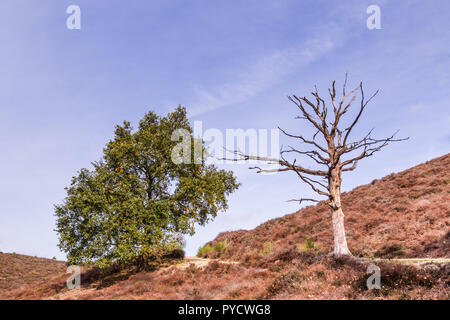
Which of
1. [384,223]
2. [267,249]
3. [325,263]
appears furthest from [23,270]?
[384,223]

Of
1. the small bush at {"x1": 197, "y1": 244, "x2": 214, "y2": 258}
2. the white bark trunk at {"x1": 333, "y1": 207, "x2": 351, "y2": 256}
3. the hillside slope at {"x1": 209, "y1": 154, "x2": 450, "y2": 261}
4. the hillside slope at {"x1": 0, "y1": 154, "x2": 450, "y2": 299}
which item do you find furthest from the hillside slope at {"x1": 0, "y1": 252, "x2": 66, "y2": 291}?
the white bark trunk at {"x1": 333, "y1": 207, "x2": 351, "y2": 256}

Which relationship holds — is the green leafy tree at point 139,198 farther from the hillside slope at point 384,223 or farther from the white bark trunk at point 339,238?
the white bark trunk at point 339,238

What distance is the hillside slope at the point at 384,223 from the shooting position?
1861 cm

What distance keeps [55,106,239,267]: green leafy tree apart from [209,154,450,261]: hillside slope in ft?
16.4

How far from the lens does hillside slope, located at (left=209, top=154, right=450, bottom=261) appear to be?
18609 mm

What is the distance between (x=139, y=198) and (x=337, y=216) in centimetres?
1143

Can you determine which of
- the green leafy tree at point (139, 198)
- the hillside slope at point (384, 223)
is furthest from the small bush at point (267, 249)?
the green leafy tree at point (139, 198)

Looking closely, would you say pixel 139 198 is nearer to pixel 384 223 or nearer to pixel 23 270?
pixel 384 223

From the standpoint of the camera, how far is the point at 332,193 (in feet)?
53.3

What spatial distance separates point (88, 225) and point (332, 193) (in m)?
→ 14.1

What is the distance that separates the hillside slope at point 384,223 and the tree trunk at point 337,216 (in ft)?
13.6

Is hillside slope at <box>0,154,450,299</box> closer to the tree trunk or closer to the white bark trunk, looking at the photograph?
the white bark trunk

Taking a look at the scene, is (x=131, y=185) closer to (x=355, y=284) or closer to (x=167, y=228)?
(x=167, y=228)
